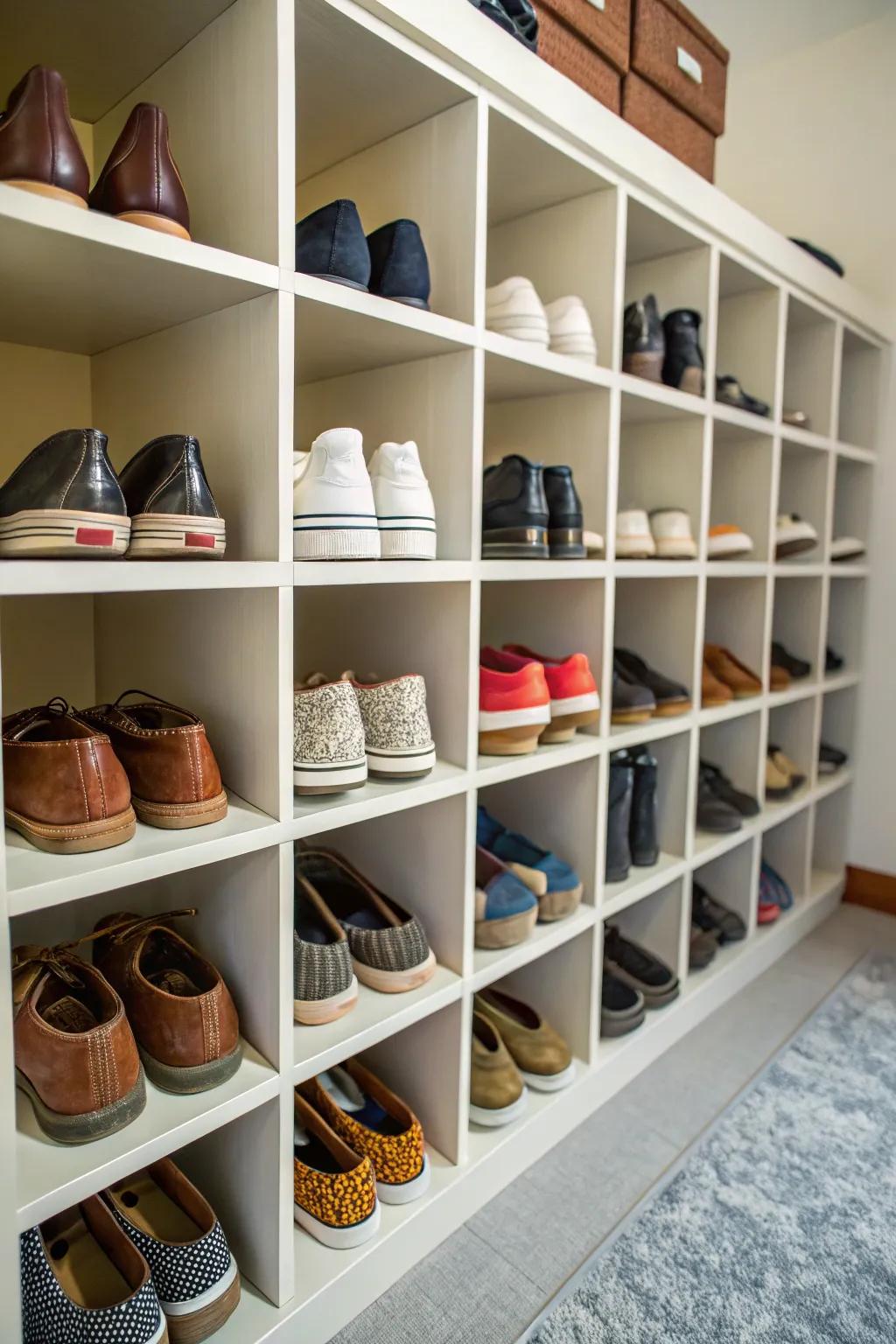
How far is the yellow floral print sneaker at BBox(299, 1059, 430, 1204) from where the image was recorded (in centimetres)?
138

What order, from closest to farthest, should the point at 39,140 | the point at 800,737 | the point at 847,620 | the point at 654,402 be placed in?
the point at 39,140
the point at 654,402
the point at 800,737
the point at 847,620

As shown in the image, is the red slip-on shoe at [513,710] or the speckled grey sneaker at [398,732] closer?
the speckled grey sneaker at [398,732]

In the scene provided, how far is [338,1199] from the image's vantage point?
1.29 metres

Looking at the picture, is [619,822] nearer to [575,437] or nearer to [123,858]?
[575,437]

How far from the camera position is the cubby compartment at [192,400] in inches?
44.8

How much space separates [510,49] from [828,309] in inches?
58.0

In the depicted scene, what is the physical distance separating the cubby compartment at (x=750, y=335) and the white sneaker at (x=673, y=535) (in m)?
0.47

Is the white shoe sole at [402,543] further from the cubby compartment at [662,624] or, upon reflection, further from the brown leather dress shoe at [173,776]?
the cubby compartment at [662,624]

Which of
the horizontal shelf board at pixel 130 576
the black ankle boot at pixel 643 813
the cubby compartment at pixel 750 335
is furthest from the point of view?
the cubby compartment at pixel 750 335

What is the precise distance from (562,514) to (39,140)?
96cm

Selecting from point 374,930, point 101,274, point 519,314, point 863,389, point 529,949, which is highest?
point 863,389

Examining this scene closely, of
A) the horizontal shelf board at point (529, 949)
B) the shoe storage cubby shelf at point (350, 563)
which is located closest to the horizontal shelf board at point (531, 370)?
the shoe storage cubby shelf at point (350, 563)

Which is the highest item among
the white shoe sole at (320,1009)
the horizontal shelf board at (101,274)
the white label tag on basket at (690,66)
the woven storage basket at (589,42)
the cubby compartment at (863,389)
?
the white label tag on basket at (690,66)

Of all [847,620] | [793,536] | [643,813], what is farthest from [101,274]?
[847,620]
